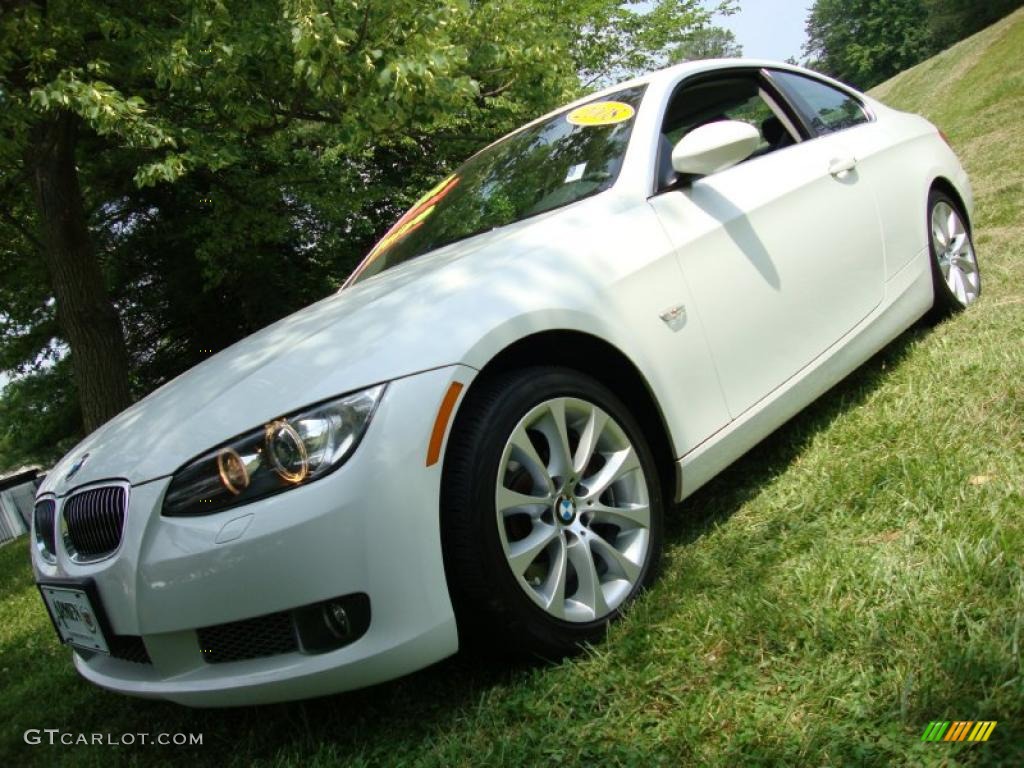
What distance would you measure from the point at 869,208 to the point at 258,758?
311cm

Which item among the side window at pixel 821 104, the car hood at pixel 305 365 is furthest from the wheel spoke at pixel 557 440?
the side window at pixel 821 104

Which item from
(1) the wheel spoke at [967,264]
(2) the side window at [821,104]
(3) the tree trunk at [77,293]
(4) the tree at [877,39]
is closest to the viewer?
(2) the side window at [821,104]

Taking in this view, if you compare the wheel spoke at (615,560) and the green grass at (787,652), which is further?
the wheel spoke at (615,560)

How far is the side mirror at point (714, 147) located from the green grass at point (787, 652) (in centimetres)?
113

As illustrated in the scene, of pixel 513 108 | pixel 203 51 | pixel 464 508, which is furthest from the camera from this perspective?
pixel 513 108

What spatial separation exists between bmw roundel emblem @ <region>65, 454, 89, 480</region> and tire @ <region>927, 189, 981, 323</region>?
3697mm

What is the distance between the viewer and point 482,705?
6.93ft

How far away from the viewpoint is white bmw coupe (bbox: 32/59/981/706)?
1.91 meters

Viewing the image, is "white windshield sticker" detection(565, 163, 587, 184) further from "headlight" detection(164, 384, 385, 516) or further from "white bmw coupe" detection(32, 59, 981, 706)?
"headlight" detection(164, 384, 385, 516)

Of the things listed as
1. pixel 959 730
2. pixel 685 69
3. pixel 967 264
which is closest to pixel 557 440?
pixel 959 730

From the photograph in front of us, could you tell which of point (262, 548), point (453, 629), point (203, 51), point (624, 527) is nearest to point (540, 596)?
point (453, 629)

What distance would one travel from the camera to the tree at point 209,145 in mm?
6777

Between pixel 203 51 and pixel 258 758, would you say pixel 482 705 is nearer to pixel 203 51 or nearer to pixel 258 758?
pixel 258 758

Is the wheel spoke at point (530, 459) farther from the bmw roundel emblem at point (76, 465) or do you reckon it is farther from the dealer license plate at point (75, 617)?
the bmw roundel emblem at point (76, 465)
